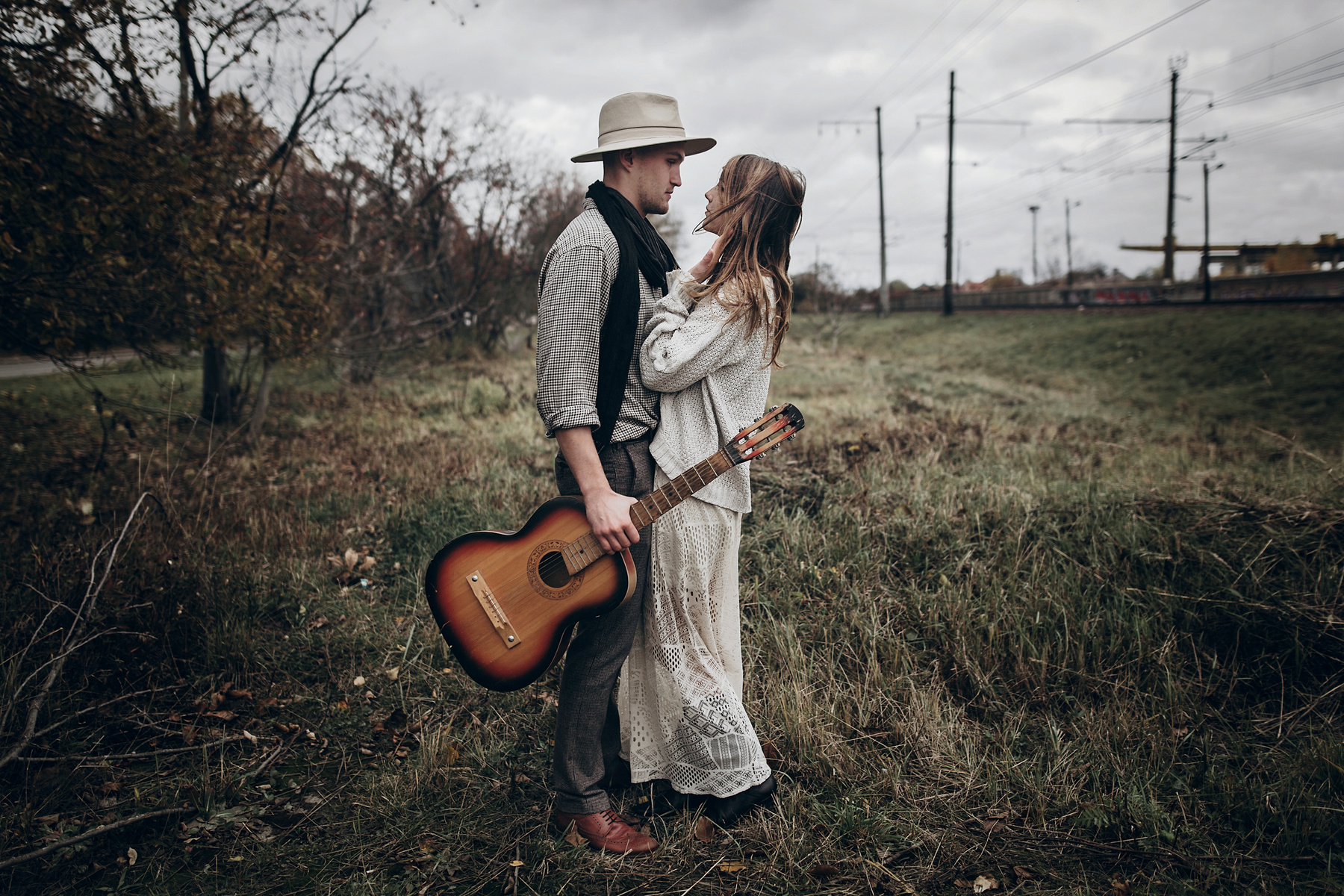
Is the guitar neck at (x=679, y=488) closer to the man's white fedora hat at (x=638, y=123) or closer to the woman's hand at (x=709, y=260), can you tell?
the woman's hand at (x=709, y=260)

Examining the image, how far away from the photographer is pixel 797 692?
2.85 meters

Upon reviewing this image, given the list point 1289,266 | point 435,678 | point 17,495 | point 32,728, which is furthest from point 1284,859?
point 1289,266

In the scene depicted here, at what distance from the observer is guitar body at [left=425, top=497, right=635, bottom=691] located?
207 centimetres

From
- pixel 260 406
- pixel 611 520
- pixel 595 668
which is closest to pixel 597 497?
pixel 611 520

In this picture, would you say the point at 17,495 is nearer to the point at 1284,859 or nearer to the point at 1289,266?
the point at 1284,859

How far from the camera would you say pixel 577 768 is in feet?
7.31

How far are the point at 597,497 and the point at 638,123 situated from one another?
1.12 m

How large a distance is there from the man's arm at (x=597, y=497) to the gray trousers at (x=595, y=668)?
0.19m

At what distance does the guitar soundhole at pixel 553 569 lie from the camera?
6.93ft

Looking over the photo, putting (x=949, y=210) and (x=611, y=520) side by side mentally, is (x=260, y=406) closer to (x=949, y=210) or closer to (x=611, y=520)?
(x=611, y=520)

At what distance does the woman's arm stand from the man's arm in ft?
0.95

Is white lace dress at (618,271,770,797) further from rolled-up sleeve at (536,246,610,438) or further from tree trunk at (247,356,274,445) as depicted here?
tree trunk at (247,356,274,445)

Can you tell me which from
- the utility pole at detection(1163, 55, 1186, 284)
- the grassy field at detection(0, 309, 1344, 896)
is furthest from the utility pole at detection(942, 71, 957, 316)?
the grassy field at detection(0, 309, 1344, 896)

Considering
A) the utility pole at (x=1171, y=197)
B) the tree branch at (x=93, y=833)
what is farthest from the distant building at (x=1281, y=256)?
the tree branch at (x=93, y=833)
